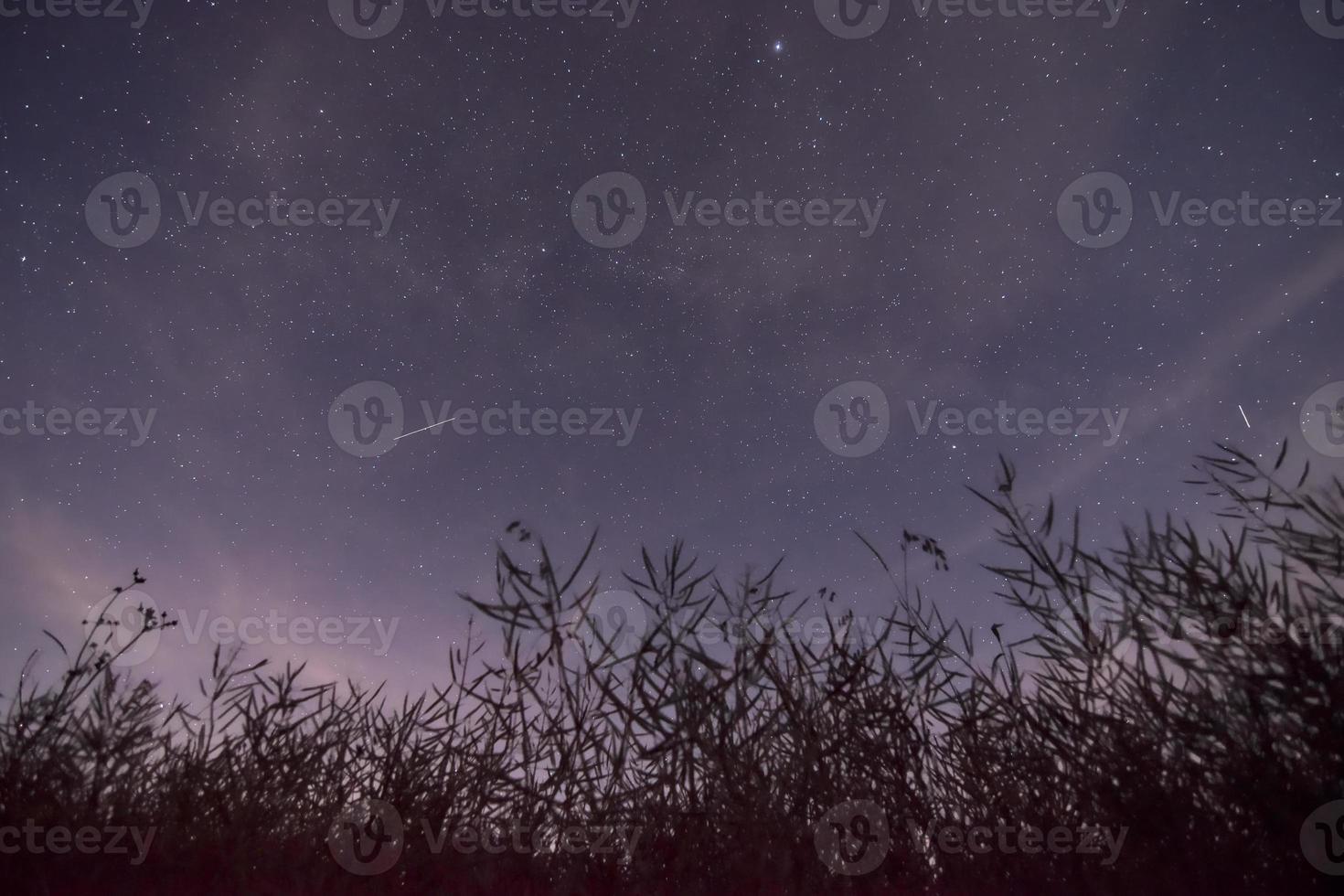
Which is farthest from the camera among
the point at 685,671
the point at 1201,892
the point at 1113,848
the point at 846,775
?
the point at 685,671

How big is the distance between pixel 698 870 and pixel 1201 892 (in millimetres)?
913

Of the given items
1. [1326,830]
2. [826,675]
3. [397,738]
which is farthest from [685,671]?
[1326,830]

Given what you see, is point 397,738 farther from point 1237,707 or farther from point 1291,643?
point 1291,643

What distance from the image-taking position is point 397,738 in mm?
2041

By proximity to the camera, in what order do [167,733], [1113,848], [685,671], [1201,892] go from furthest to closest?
[167,733] → [685,671] → [1113,848] → [1201,892]

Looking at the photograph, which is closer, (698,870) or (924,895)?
(924,895)

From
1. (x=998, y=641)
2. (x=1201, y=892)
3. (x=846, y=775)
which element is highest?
(x=998, y=641)

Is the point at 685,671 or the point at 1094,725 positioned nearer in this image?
the point at 1094,725

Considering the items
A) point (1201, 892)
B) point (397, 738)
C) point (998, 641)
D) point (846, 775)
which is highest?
point (998, 641)

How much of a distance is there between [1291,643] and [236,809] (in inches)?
95.8

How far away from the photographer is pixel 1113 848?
1.33m

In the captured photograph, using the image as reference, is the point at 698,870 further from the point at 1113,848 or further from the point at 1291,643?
the point at 1291,643

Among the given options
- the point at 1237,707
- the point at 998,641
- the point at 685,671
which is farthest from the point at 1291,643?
the point at 685,671

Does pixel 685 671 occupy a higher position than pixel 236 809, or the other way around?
pixel 685 671
